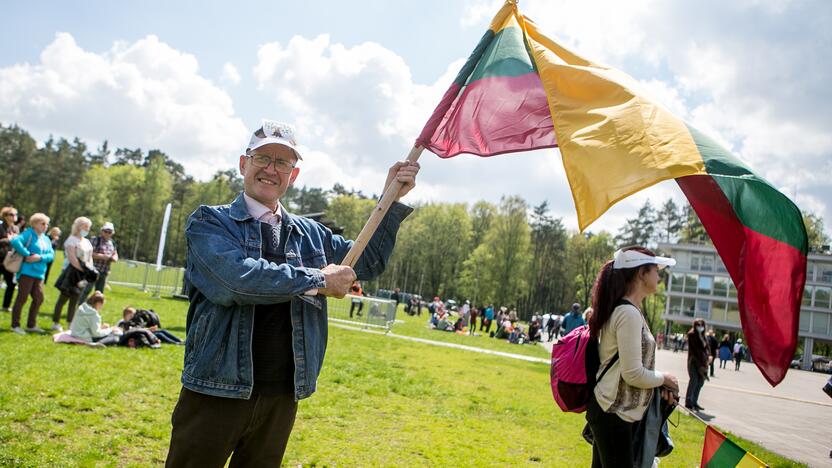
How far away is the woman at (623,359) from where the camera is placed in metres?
3.37

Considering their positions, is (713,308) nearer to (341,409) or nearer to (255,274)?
(341,409)

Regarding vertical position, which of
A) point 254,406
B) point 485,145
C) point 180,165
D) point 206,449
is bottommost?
point 206,449

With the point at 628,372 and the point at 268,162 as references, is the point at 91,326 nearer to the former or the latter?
the point at 268,162

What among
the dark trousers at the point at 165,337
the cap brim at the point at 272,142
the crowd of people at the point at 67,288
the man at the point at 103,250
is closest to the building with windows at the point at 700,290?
the dark trousers at the point at 165,337

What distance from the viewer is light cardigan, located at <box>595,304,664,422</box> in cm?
335

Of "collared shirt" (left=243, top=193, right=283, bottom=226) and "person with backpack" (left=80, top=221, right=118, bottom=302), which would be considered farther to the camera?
"person with backpack" (left=80, top=221, right=118, bottom=302)

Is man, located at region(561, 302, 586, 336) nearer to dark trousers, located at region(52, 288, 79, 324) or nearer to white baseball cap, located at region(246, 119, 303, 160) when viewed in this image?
dark trousers, located at region(52, 288, 79, 324)

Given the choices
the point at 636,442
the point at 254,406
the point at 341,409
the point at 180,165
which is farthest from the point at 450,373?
the point at 180,165

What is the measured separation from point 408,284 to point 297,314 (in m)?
76.5

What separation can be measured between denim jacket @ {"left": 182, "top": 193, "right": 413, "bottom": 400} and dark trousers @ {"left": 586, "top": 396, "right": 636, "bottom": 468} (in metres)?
1.94

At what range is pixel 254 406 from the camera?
8.27 ft

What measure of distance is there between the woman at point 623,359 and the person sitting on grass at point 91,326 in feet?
28.9

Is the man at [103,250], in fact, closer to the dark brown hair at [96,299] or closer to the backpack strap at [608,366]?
the dark brown hair at [96,299]

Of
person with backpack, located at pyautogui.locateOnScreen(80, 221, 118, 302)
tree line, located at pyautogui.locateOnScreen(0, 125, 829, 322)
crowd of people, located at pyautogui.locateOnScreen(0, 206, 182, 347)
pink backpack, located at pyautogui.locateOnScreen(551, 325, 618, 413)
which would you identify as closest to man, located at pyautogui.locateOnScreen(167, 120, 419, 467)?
pink backpack, located at pyautogui.locateOnScreen(551, 325, 618, 413)
